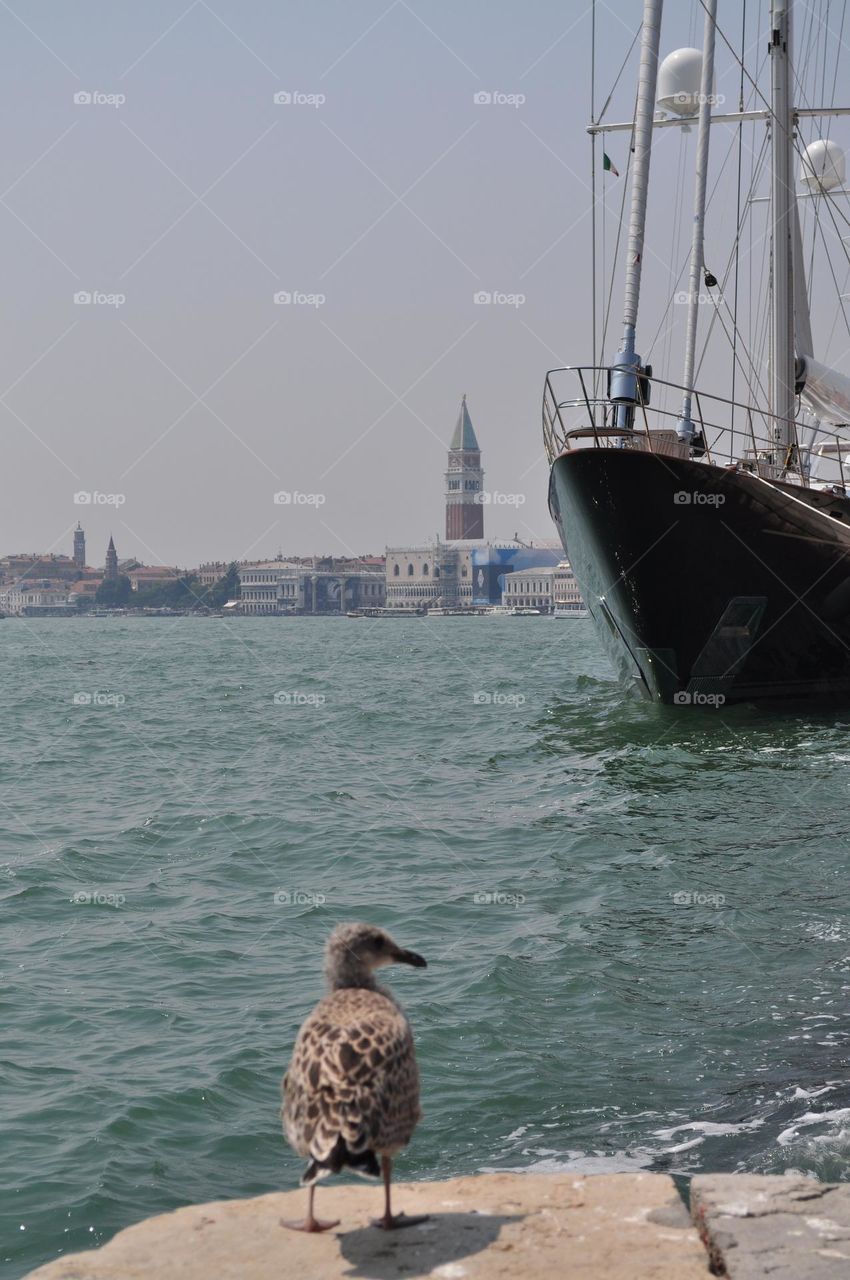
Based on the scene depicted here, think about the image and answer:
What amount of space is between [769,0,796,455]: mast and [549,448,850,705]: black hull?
534cm

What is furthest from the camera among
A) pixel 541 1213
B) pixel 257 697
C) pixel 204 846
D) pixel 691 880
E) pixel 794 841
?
pixel 257 697

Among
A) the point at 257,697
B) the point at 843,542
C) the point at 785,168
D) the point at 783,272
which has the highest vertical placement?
the point at 785,168

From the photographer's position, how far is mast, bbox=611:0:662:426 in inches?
832

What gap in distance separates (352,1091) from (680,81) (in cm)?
3465

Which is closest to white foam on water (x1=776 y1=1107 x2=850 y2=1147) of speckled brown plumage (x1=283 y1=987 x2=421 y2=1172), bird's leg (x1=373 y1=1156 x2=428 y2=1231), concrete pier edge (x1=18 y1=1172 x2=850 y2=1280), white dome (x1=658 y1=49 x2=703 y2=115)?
concrete pier edge (x1=18 y1=1172 x2=850 y2=1280)

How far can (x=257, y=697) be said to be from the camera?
3850 centimetres

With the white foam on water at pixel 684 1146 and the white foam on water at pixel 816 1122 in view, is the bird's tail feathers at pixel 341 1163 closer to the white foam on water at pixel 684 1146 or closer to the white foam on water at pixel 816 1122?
the white foam on water at pixel 684 1146

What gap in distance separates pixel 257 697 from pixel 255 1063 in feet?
103

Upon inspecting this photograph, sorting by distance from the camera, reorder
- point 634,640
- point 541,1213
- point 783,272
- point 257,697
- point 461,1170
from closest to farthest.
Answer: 1. point 541,1213
2. point 461,1170
3. point 634,640
4. point 783,272
5. point 257,697

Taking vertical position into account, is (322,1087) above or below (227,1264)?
above

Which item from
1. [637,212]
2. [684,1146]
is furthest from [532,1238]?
[637,212]

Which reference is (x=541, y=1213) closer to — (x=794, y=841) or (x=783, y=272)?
(x=794, y=841)

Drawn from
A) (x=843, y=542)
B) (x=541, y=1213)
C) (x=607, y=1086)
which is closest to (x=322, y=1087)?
(x=541, y=1213)

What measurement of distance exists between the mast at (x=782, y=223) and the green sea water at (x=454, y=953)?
867cm
